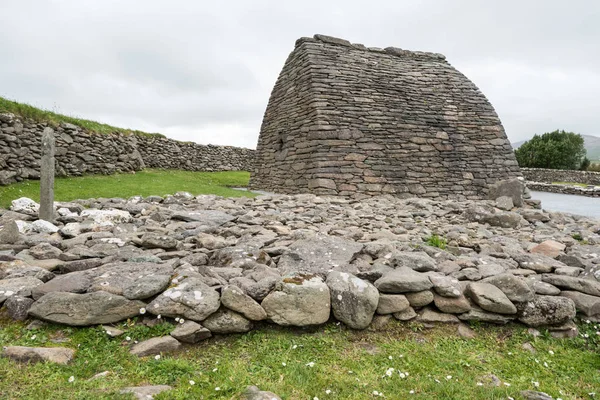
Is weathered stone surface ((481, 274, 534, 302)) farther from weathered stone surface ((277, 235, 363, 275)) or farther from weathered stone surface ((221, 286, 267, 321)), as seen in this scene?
weathered stone surface ((221, 286, 267, 321))

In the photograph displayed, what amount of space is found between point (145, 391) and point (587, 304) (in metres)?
4.17

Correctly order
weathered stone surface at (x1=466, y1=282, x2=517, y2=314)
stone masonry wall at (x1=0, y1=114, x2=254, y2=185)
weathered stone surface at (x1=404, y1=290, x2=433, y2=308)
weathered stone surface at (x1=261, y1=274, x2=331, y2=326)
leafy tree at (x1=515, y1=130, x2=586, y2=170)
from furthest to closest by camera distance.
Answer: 1. leafy tree at (x1=515, y1=130, x2=586, y2=170)
2. stone masonry wall at (x1=0, y1=114, x2=254, y2=185)
3. weathered stone surface at (x1=404, y1=290, x2=433, y2=308)
4. weathered stone surface at (x1=466, y1=282, x2=517, y2=314)
5. weathered stone surface at (x1=261, y1=274, x2=331, y2=326)

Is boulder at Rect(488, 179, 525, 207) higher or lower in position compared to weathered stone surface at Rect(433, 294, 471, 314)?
higher

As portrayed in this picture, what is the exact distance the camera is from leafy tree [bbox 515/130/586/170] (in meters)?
45.6

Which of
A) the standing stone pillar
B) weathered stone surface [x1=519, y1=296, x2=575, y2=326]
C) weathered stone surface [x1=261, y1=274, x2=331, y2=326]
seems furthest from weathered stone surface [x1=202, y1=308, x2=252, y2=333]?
the standing stone pillar

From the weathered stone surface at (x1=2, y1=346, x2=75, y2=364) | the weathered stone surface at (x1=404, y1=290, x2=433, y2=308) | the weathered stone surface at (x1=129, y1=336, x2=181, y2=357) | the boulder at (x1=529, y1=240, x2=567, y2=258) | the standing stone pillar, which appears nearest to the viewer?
the weathered stone surface at (x1=2, y1=346, x2=75, y2=364)

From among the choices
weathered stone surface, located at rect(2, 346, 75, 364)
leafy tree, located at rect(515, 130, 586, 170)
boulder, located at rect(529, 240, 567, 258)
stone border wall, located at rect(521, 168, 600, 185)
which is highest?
leafy tree, located at rect(515, 130, 586, 170)

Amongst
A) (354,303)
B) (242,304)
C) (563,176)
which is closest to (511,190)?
(354,303)

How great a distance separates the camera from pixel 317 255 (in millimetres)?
4465

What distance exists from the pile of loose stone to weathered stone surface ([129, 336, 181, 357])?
0.01 metres

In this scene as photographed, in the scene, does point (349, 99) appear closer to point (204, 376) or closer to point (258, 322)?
point (258, 322)

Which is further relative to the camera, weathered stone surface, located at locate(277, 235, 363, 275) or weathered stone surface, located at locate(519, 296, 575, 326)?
weathered stone surface, located at locate(277, 235, 363, 275)

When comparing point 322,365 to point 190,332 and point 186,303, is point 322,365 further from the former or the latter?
point 186,303

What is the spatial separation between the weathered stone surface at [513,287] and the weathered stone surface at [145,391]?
10.6ft
